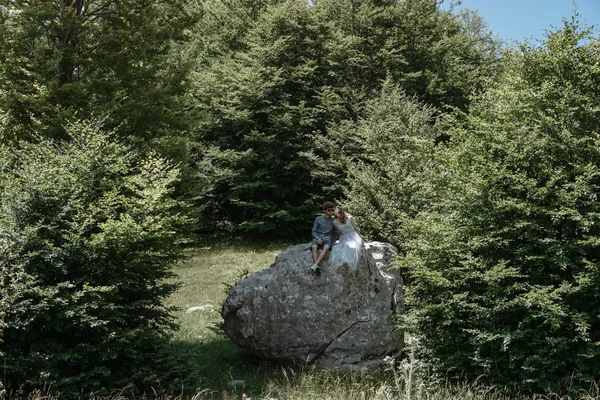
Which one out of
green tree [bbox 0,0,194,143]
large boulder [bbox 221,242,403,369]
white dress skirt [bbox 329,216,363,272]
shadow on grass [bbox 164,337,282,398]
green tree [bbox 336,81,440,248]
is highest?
green tree [bbox 0,0,194,143]

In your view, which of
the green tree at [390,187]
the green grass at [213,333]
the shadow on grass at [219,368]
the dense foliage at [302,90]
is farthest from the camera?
the dense foliage at [302,90]

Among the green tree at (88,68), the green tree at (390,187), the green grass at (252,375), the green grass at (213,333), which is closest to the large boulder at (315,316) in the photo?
the green grass at (252,375)

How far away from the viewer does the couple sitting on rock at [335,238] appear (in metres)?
9.01

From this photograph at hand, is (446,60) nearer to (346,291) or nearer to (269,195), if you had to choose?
(269,195)

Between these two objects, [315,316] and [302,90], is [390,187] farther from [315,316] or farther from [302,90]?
[302,90]

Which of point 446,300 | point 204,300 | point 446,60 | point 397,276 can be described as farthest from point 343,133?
point 446,300

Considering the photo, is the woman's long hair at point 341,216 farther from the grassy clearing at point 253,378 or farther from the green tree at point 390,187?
the grassy clearing at point 253,378

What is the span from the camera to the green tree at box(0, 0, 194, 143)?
37.0 ft

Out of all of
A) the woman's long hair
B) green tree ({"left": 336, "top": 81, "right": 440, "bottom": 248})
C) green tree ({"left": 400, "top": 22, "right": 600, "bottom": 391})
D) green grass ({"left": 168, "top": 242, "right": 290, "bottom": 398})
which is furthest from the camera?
green tree ({"left": 336, "top": 81, "right": 440, "bottom": 248})

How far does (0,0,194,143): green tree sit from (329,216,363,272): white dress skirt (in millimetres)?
6209

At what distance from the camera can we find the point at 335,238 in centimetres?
965

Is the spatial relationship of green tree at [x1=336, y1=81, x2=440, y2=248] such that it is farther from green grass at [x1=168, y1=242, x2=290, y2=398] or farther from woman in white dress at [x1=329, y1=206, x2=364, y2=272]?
green grass at [x1=168, y1=242, x2=290, y2=398]

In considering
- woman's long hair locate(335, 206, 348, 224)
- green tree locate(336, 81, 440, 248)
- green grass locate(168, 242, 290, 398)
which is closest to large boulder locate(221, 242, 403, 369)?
green grass locate(168, 242, 290, 398)

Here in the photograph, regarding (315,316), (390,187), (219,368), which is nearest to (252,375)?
(219,368)
